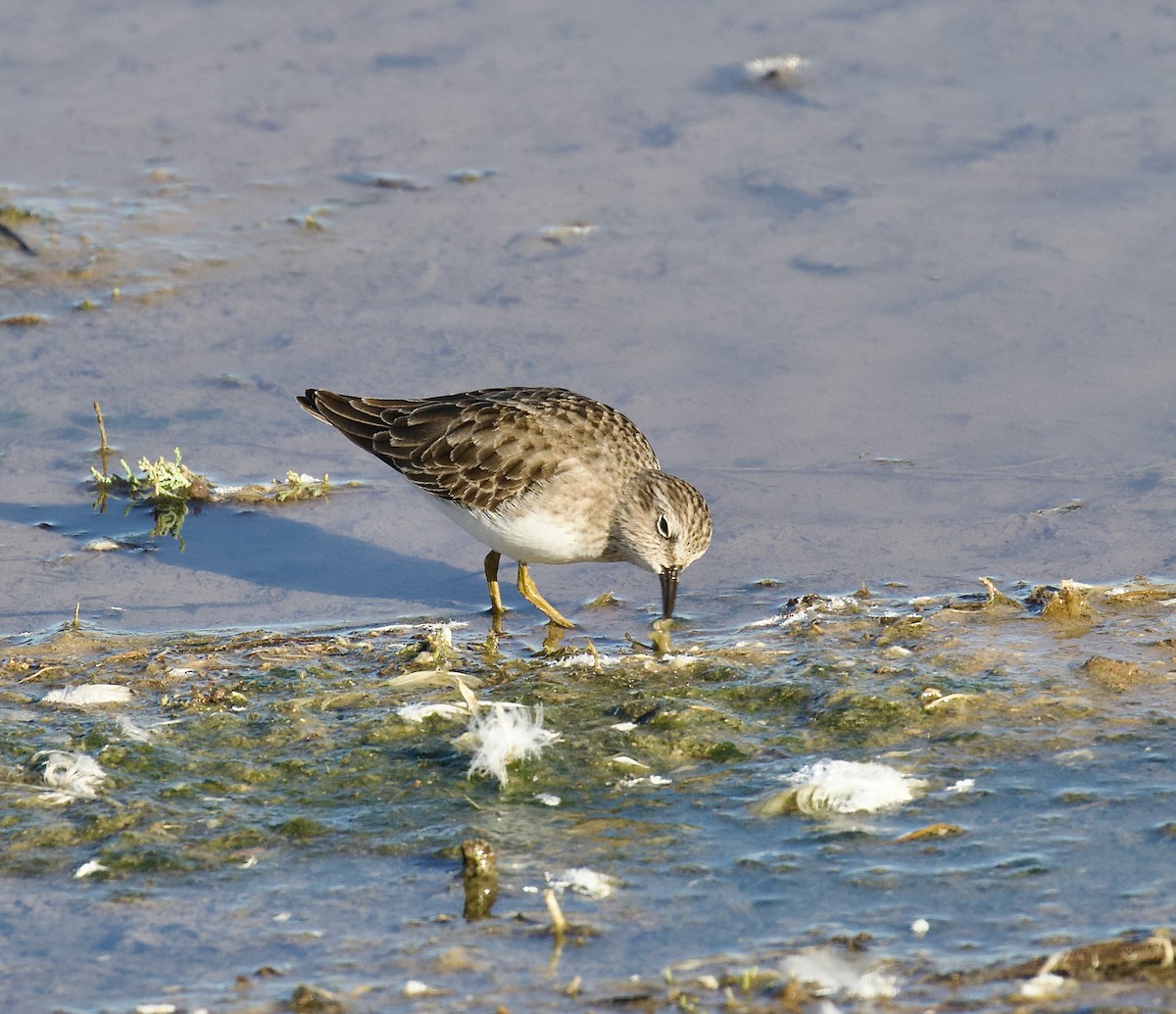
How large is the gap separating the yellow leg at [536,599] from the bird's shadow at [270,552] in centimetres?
28

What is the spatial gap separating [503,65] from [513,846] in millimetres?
9271

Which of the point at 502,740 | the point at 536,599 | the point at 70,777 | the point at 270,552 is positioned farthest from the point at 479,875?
the point at 270,552

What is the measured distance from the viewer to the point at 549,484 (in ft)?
23.7

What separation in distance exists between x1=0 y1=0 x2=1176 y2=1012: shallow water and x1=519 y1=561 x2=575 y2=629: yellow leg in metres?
0.10

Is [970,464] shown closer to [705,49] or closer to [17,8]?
[705,49]

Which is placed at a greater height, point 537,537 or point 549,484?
point 549,484

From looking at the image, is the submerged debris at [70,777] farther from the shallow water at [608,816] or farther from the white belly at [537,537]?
the white belly at [537,537]

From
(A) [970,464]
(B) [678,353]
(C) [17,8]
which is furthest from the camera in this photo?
(C) [17,8]

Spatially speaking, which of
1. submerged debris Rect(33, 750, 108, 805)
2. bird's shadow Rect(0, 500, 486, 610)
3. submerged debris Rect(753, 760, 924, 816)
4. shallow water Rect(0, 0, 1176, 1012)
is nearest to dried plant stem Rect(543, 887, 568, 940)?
shallow water Rect(0, 0, 1176, 1012)

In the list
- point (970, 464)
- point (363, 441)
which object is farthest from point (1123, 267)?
point (363, 441)

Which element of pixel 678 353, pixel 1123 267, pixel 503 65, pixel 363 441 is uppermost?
pixel 503 65

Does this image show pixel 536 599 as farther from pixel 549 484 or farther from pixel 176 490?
pixel 176 490

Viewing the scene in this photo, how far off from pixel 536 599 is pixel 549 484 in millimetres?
540

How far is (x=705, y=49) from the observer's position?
1293cm
